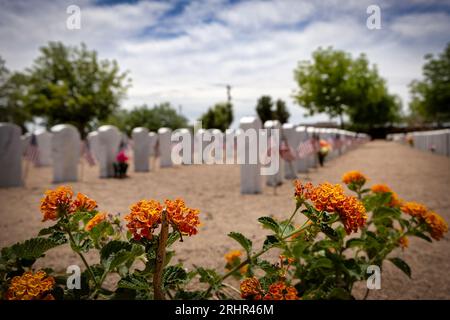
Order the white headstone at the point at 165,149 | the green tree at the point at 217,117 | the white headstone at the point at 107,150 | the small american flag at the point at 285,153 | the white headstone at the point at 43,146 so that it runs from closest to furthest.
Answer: the small american flag at the point at 285,153 < the white headstone at the point at 107,150 < the white headstone at the point at 165,149 < the white headstone at the point at 43,146 < the green tree at the point at 217,117

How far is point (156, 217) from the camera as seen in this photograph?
0.83m

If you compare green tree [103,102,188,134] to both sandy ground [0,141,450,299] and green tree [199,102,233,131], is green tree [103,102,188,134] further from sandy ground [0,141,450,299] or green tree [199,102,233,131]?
sandy ground [0,141,450,299]

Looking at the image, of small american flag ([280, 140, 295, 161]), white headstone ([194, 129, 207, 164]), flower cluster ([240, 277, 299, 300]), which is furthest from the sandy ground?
white headstone ([194, 129, 207, 164])

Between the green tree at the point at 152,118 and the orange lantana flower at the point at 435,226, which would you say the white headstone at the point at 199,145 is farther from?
the green tree at the point at 152,118

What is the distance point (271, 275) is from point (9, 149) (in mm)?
8578

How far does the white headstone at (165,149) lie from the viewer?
45.2 ft

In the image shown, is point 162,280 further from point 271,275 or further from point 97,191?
point 97,191

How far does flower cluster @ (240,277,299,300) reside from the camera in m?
0.97

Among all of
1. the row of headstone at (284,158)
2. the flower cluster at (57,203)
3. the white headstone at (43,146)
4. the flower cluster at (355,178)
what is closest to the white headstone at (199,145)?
the row of headstone at (284,158)

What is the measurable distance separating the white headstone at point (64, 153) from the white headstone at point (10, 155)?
902mm

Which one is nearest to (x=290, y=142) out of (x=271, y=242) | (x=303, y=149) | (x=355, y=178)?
(x=303, y=149)

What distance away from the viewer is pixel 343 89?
118ft

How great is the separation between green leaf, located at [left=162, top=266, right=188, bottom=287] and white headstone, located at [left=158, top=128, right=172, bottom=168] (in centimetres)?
1281
